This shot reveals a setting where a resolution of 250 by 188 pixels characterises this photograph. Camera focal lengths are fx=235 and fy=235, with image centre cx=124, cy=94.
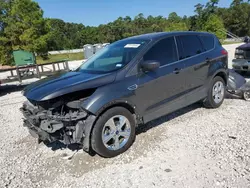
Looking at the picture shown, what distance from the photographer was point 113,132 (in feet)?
11.6

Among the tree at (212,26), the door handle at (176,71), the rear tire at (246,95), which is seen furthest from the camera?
the tree at (212,26)

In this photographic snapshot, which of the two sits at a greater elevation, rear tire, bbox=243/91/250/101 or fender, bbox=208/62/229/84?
fender, bbox=208/62/229/84

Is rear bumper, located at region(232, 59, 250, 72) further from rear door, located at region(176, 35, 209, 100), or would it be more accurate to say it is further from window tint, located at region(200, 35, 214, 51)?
rear door, located at region(176, 35, 209, 100)

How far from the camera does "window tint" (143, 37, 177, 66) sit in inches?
159

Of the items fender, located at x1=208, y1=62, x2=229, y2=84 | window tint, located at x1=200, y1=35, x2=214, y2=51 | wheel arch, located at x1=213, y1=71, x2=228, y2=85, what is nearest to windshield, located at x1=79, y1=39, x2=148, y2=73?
window tint, located at x1=200, y1=35, x2=214, y2=51

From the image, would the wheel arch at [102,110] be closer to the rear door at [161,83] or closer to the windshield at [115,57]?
the rear door at [161,83]

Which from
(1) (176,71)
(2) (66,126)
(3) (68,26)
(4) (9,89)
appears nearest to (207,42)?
(1) (176,71)

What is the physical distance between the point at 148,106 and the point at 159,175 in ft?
4.05

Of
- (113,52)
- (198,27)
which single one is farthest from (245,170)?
(198,27)

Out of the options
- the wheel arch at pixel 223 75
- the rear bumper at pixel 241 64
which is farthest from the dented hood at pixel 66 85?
the rear bumper at pixel 241 64

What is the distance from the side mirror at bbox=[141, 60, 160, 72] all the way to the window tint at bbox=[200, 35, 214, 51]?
183cm

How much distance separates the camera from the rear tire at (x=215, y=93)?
5125 millimetres

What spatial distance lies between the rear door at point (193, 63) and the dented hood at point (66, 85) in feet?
5.48

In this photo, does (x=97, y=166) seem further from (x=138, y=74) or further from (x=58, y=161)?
(x=138, y=74)
